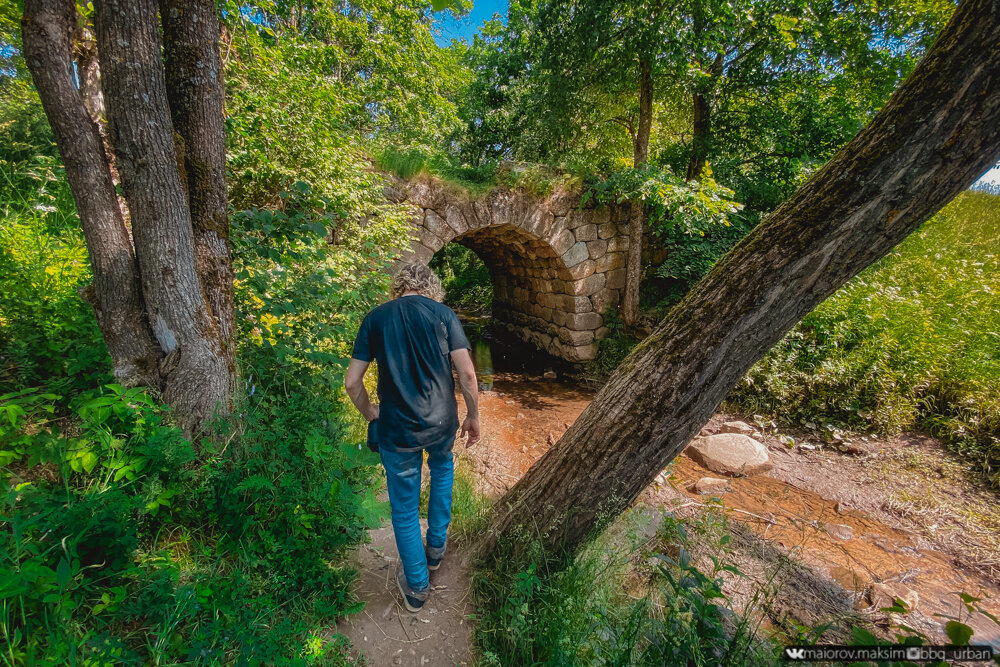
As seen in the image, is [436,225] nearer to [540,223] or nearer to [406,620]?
[540,223]

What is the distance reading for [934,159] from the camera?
111 cm

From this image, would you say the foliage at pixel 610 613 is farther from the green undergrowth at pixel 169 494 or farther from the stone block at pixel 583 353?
the stone block at pixel 583 353

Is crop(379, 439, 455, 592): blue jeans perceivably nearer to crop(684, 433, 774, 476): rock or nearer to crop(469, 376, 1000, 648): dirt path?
crop(469, 376, 1000, 648): dirt path

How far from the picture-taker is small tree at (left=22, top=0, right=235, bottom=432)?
155cm

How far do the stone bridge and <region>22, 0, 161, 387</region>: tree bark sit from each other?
2992 millimetres

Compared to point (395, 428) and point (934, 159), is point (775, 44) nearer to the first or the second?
point (934, 159)

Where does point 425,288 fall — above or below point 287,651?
above

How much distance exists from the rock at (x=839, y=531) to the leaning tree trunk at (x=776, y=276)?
2.09m

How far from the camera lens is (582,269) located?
231 inches

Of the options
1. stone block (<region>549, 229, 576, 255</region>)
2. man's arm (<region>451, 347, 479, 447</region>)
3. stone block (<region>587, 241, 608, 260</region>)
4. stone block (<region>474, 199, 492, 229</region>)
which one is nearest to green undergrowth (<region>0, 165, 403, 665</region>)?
man's arm (<region>451, 347, 479, 447</region>)

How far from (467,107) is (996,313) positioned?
883cm

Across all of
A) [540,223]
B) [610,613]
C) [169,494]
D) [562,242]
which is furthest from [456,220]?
[610,613]

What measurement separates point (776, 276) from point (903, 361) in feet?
12.6

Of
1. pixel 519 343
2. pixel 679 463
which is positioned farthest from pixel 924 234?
pixel 519 343
